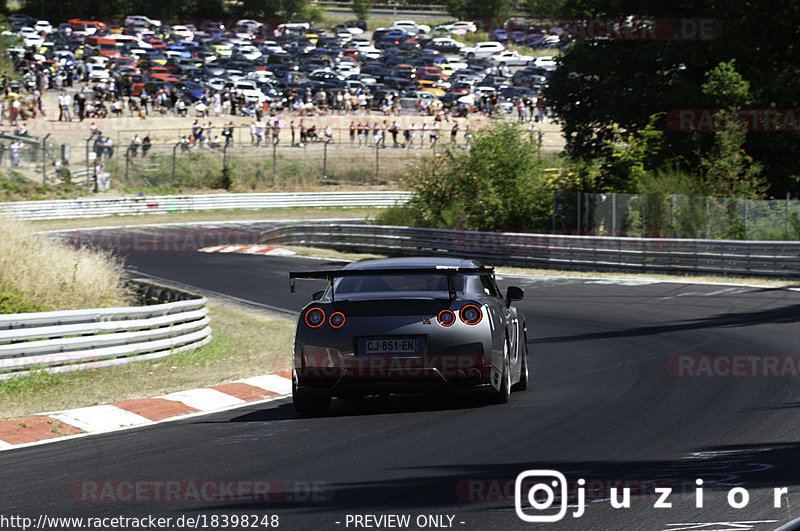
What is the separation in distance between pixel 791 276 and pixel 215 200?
34.2 meters

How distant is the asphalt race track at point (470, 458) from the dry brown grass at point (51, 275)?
8118 mm

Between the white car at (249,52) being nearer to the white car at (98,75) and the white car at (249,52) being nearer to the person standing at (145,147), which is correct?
the white car at (98,75)

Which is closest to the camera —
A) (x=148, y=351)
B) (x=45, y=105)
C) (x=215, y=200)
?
(x=148, y=351)

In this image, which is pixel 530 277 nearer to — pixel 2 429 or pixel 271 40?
pixel 2 429

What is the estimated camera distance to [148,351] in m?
15.0

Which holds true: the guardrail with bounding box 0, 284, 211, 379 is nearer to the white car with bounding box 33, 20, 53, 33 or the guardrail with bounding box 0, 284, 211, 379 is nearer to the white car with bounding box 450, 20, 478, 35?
the white car with bounding box 33, 20, 53, 33

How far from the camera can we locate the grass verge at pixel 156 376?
11391 millimetres

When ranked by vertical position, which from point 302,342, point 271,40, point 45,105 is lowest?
point 302,342

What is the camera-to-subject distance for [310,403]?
9594mm

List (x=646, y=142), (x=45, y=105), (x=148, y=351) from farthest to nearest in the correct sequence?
(x=45, y=105) → (x=646, y=142) → (x=148, y=351)

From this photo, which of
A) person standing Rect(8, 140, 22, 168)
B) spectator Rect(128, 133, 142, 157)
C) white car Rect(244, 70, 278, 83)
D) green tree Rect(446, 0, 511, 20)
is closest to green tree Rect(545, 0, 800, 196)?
spectator Rect(128, 133, 142, 157)

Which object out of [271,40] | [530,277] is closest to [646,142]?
[530,277]

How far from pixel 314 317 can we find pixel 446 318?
1140 mm

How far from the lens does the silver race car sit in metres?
9.04
